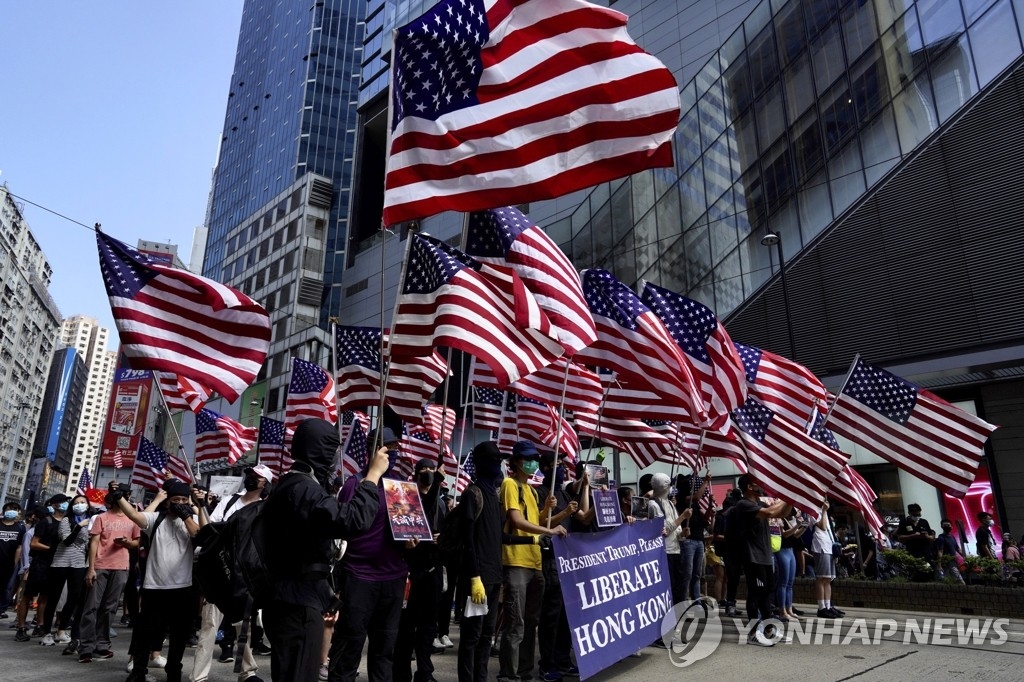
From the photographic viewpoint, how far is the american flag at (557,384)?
36.2 ft

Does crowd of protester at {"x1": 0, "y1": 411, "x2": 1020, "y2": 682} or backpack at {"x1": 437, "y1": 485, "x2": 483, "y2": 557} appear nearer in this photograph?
crowd of protester at {"x1": 0, "y1": 411, "x2": 1020, "y2": 682}

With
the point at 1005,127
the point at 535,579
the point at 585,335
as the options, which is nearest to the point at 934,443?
the point at 585,335

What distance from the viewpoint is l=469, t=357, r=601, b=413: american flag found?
36.2ft

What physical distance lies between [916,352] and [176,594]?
21.5 m

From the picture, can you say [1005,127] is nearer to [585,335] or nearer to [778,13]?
[778,13]

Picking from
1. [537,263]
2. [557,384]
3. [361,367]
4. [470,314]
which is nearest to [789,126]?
[557,384]

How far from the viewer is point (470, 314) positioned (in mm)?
6535

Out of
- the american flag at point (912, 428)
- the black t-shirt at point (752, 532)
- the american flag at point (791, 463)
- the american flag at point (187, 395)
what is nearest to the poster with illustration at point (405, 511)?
the american flag at point (187, 395)

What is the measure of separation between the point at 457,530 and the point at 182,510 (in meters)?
2.55

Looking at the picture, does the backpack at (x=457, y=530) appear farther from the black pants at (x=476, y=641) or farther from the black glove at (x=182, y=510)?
the black glove at (x=182, y=510)

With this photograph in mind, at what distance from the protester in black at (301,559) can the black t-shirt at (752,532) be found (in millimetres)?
5999

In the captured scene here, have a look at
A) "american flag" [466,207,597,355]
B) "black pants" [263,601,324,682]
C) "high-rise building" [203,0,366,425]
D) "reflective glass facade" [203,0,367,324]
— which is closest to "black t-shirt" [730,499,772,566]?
"american flag" [466,207,597,355]

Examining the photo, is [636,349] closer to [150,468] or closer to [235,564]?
[235,564]

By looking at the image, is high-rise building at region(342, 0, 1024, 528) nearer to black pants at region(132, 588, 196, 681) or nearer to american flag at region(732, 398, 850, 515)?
american flag at region(732, 398, 850, 515)
